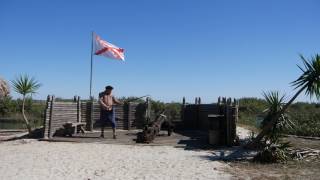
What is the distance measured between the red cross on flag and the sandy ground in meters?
6.95

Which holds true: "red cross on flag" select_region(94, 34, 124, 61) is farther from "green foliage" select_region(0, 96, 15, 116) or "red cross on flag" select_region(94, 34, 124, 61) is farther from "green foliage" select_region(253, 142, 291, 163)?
"green foliage" select_region(0, 96, 15, 116)

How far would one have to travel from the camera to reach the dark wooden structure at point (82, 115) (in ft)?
52.5

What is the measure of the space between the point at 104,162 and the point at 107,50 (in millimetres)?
10348

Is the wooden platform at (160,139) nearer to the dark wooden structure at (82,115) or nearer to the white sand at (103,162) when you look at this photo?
the dark wooden structure at (82,115)

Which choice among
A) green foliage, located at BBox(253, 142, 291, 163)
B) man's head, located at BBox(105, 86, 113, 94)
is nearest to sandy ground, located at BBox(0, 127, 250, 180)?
green foliage, located at BBox(253, 142, 291, 163)

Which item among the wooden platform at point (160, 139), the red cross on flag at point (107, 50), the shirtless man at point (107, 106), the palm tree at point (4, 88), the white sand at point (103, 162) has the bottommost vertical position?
the white sand at point (103, 162)

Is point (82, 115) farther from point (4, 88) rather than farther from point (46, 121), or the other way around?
point (4, 88)

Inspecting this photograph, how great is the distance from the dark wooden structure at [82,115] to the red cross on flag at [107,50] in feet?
8.44

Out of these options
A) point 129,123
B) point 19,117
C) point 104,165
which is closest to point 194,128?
point 129,123

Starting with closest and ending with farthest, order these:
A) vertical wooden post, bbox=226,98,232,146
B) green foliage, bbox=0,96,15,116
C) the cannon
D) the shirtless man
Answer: vertical wooden post, bbox=226,98,232,146 < the cannon < the shirtless man < green foliage, bbox=0,96,15,116

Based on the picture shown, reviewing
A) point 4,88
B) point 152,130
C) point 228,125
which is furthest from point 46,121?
point 4,88

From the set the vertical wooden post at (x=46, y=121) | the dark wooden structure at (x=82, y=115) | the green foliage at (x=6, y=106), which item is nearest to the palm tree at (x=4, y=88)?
the green foliage at (x=6, y=106)

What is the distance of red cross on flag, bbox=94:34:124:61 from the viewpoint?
20484mm

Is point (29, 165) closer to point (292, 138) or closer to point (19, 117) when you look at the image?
point (292, 138)
